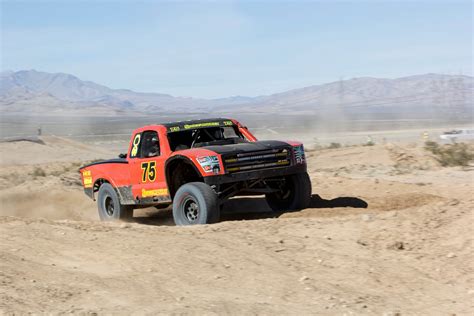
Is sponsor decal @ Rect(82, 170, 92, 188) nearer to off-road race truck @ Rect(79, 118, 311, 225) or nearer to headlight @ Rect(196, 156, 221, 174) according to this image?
off-road race truck @ Rect(79, 118, 311, 225)

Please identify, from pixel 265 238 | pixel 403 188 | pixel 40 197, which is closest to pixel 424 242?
pixel 265 238

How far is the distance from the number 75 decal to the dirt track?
5.60 feet

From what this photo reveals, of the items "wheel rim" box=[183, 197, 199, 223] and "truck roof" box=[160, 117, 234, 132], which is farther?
"truck roof" box=[160, 117, 234, 132]

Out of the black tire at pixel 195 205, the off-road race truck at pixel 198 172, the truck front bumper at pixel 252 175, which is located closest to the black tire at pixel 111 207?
the off-road race truck at pixel 198 172

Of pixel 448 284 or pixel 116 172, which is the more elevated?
pixel 116 172

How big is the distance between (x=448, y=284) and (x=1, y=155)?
30921 millimetres

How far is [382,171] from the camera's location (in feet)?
63.1

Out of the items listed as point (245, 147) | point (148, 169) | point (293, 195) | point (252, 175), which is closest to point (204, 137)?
point (148, 169)

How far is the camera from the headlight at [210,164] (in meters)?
10.3

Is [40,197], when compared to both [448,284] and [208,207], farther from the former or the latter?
[448,284]

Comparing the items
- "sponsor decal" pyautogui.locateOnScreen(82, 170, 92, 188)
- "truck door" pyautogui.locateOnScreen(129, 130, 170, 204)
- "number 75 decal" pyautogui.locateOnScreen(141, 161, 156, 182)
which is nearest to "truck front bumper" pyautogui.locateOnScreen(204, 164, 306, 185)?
"truck door" pyautogui.locateOnScreen(129, 130, 170, 204)

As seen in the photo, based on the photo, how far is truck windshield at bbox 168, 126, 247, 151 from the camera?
37.5 feet

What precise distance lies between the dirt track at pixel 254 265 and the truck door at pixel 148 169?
1624 mm

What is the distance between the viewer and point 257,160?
1071cm
